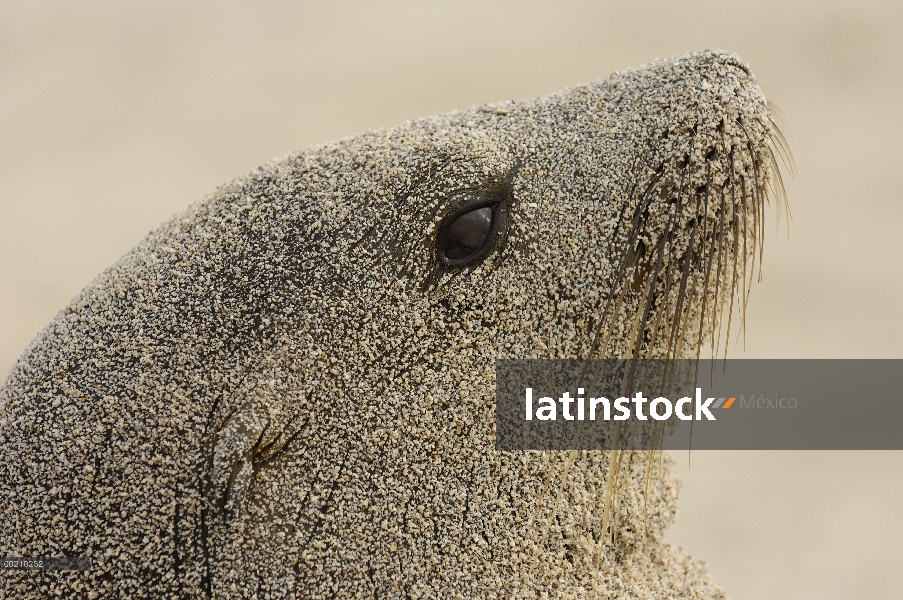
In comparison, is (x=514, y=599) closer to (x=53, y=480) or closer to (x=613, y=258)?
(x=613, y=258)

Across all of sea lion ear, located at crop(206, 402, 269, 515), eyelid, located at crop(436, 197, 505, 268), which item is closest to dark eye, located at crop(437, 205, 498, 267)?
eyelid, located at crop(436, 197, 505, 268)

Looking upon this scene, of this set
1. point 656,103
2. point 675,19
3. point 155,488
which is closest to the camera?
point 155,488

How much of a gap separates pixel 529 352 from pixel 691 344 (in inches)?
9.8

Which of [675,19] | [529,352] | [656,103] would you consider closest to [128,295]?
[529,352]

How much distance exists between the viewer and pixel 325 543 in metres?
0.94

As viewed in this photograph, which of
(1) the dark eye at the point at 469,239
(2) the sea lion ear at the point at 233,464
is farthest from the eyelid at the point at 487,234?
(2) the sea lion ear at the point at 233,464

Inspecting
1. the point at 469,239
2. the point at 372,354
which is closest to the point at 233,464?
the point at 372,354

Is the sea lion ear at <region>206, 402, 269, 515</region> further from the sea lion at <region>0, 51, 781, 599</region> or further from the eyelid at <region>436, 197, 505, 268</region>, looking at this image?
the eyelid at <region>436, 197, 505, 268</region>

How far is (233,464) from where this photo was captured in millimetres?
926

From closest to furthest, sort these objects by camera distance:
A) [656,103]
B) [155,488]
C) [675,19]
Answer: [155,488] < [656,103] < [675,19]

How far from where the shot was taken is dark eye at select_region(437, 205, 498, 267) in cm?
97

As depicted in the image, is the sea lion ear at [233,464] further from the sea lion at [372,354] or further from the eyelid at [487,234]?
the eyelid at [487,234]

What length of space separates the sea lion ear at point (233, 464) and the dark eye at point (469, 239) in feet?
1.01

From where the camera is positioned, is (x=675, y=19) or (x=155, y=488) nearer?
(x=155, y=488)
